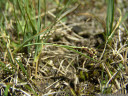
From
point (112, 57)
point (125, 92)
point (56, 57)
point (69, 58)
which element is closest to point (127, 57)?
point (112, 57)

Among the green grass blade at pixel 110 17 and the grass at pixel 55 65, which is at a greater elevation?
the green grass blade at pixel 110 17

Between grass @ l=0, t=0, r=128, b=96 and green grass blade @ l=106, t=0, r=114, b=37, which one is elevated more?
green grass blade @ l=106, t=0, r=114, b=37

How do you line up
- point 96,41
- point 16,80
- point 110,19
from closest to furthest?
point 16,80 → point 110,19 → point 96,41

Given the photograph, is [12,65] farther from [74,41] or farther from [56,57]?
[74,41]

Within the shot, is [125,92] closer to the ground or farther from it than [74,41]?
closer to the ground

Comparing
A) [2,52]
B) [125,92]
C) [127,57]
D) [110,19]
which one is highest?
[110,19]

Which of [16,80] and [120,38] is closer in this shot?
[16,80]

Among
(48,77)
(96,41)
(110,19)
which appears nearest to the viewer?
(48,77)

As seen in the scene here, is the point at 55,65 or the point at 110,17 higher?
the point at 110,17

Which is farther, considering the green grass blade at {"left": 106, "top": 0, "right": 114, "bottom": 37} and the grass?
the green grass blade at {"left": 106, "top": 0, "right": 114, "bottom": 37}

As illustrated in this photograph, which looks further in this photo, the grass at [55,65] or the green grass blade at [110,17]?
the green grass blade at [110,17]

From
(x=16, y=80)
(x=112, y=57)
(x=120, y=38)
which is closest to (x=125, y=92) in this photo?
(x=112, y=57)
